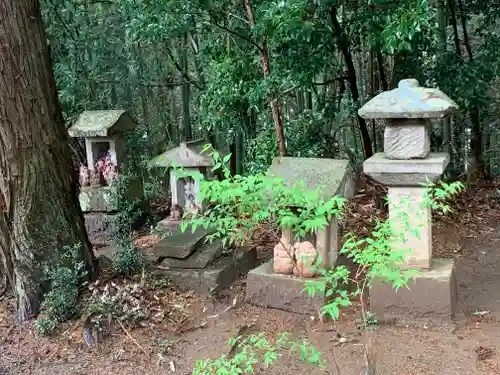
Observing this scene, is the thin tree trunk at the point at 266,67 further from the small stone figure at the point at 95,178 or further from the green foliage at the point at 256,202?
the green foliage at the point at 256,202

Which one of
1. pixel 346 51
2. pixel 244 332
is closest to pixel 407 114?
pixel 244 332

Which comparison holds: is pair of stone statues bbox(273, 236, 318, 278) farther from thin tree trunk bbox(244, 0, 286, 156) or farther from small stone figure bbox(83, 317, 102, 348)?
thin tree trunk bbox(244, 0, 286, 156)

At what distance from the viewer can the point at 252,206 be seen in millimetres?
2527

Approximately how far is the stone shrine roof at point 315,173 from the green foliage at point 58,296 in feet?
4.74

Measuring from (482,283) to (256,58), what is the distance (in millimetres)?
2764

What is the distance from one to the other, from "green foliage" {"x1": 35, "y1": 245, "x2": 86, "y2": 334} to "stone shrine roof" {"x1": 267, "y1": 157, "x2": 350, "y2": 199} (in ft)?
4.74

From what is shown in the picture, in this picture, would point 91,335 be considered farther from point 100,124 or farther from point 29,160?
point 100,124

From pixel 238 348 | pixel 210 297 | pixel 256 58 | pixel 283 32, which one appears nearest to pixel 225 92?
pixel 256 58

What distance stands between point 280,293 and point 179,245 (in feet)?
2.87

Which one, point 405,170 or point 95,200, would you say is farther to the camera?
point 95,200

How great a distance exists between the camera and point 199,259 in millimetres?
4207

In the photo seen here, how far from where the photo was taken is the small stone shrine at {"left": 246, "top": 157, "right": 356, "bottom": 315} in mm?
3705

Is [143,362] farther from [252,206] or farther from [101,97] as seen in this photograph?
[101,97]

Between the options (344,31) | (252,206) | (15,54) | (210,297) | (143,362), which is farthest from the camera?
(344,31)
